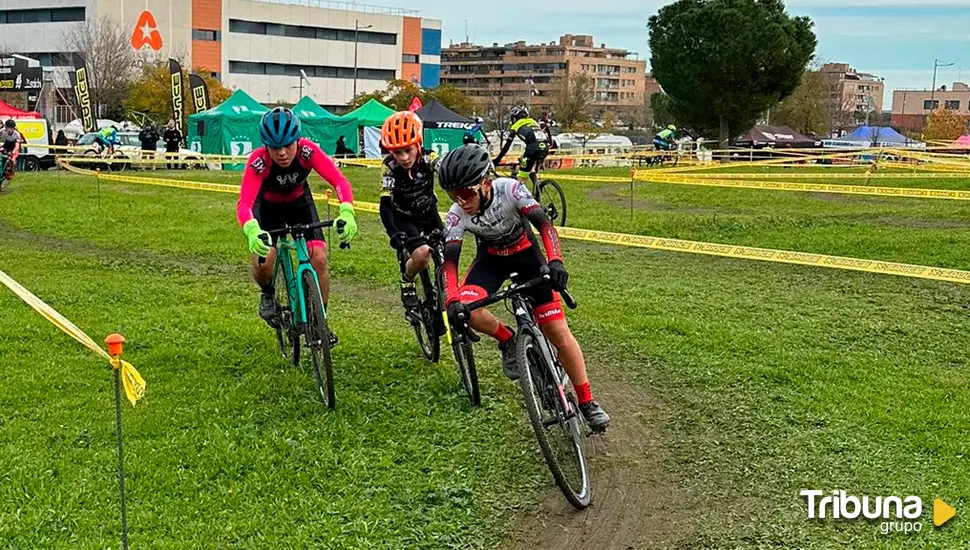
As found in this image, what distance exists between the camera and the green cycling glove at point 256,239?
6.22 m

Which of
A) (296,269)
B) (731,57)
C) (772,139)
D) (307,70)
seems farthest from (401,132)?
(307,70)

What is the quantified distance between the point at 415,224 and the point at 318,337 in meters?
1.64

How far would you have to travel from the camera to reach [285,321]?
23.4 feet

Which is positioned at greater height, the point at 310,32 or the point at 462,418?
the point at 310,32

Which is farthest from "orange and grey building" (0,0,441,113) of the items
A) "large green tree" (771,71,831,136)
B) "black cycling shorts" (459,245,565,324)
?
"black cycling shorts" (459,245,565,324)

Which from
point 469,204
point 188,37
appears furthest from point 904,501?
point 188,37

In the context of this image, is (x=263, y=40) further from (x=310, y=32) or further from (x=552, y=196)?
(x=552, y=196)

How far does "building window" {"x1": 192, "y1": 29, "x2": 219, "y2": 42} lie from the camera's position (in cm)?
9011

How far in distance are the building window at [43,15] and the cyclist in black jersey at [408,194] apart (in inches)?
3434

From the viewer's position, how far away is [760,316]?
9.33 m

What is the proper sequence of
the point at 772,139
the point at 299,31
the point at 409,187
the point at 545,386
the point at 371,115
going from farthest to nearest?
1. the point at 299,31
2. the point at 772,139
3. the point at 371,115
4. the point at 409,187
5. the point at 545,386

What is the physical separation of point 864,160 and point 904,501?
3889 centimetres

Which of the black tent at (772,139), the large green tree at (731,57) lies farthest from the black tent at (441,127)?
the large green tree at (731,57)

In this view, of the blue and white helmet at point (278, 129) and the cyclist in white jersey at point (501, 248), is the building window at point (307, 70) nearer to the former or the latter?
the blue and white helmet at point (278, 129)
